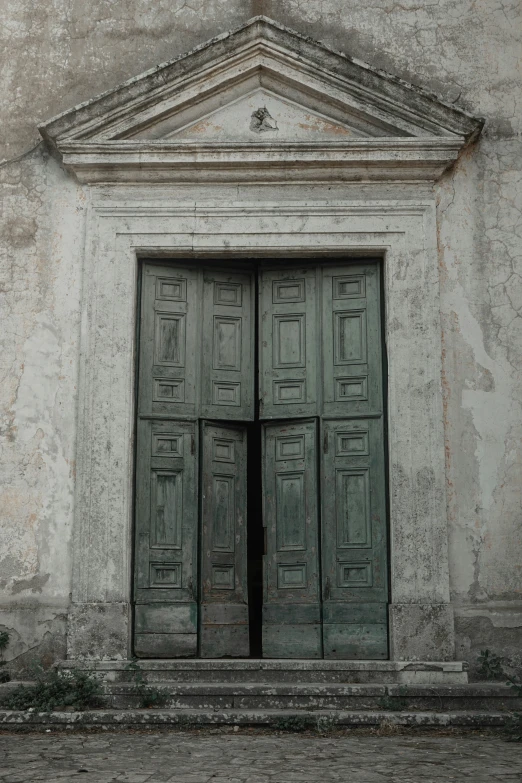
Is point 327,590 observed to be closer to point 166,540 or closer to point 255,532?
point 166,540

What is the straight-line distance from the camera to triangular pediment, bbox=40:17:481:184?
6.95 m

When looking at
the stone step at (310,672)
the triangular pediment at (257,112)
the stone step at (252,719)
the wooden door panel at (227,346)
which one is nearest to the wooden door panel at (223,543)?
the wooden door panel at (227,346)

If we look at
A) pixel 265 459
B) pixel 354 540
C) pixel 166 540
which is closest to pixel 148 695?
pixel 166 540

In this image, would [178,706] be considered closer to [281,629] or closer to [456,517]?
[281,629]

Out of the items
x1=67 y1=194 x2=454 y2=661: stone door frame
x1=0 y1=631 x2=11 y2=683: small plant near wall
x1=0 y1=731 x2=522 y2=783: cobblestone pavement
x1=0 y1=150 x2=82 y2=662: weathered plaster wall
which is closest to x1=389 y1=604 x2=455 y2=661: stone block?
x1=67 y1=194 x2=454 y2=661: stone door frame

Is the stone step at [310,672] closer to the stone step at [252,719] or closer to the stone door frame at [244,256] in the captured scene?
the stone door frame at [244,256]

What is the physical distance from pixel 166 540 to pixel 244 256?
1963 millimetres

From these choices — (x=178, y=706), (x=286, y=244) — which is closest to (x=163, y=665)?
(x=178, y=706)

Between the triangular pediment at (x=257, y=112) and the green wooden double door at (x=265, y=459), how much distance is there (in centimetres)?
81

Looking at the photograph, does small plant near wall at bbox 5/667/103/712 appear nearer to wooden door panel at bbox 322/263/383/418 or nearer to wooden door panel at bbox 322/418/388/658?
wooden door panel at bbox 322/418/388/658

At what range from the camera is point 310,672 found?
20.6ft

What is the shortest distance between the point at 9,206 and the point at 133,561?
99.2 inches

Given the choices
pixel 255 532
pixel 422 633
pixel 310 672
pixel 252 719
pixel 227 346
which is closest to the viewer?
pixel 252 719

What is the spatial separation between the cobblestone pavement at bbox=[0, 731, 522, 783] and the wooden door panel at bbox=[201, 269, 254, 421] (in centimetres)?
225
